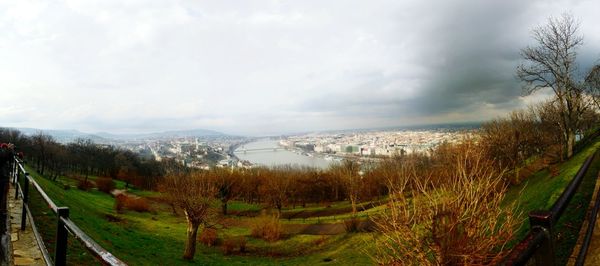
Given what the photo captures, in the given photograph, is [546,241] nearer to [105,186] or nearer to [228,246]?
[228,246]

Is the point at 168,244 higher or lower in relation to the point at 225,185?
lower

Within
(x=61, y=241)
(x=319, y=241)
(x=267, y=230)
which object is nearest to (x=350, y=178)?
(x=319, y=241)

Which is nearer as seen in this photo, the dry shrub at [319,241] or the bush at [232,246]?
the bush at [232,246]

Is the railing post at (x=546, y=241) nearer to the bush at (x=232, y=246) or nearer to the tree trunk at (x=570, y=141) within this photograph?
the bush at (x=232, y=246)

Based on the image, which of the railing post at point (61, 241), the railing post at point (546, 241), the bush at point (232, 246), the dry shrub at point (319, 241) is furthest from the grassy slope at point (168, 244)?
the railing post at point (546, 241)

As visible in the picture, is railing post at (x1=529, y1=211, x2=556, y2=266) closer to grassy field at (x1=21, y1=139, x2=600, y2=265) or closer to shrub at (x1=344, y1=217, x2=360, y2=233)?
grassy field at (x1=21, y1=139, x2=600, y2=265)
